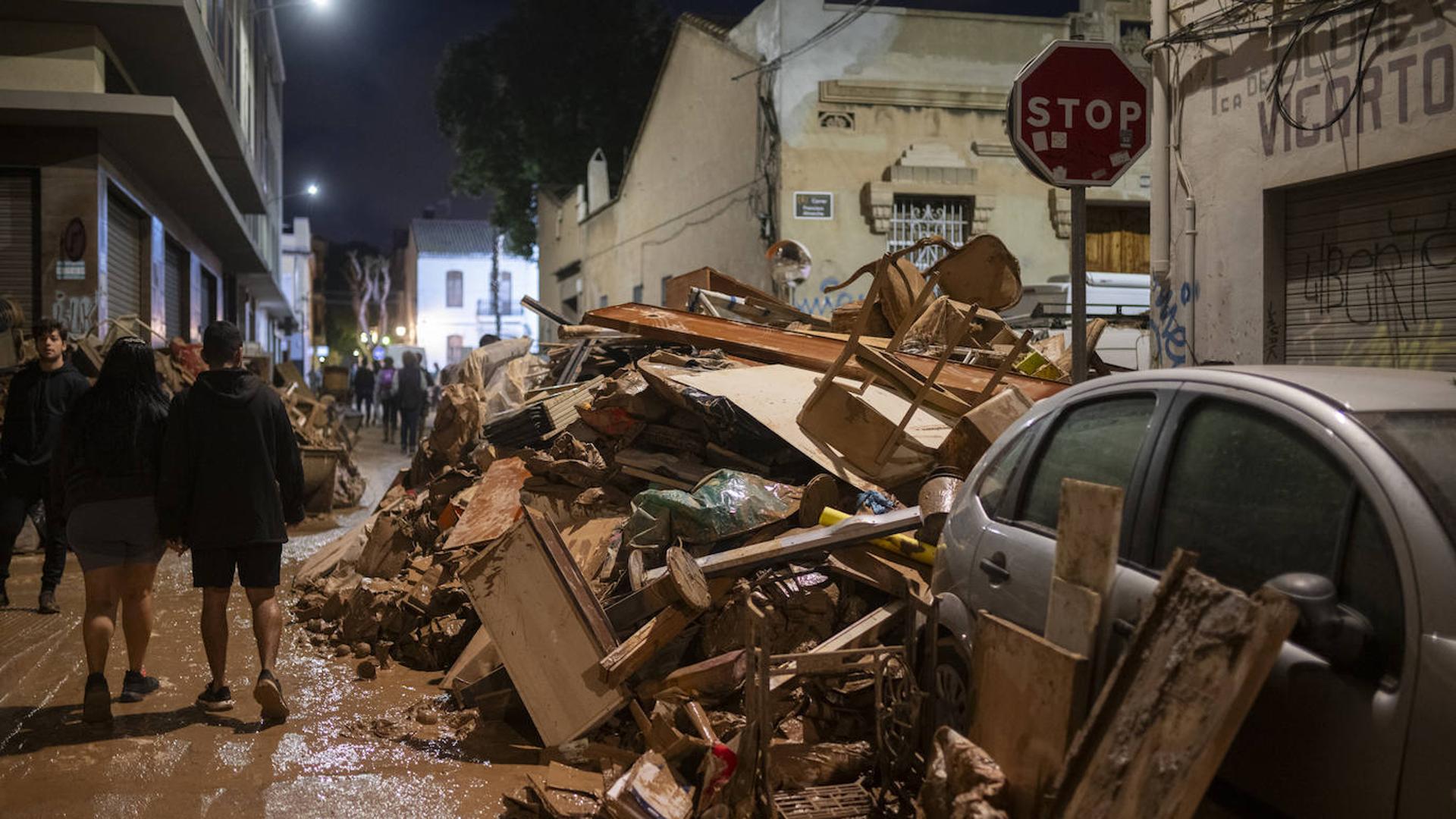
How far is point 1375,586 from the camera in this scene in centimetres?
247

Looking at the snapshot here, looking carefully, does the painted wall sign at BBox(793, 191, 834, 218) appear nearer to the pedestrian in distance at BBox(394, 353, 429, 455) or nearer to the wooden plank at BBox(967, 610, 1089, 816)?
the pedestrian in distance at BBox(394, 353, 429, 455)

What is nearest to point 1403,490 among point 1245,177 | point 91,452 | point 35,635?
point 91,452

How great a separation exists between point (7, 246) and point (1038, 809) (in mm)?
14770

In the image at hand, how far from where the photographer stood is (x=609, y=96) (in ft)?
118

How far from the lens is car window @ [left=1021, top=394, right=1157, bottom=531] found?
333 cm

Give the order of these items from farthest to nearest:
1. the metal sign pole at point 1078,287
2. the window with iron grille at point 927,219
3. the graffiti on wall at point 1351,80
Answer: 1. the window with iron grille at point 927,219
2. the graffiti on wall at point 1351,80
3. the metal sign pole at point 1078,287

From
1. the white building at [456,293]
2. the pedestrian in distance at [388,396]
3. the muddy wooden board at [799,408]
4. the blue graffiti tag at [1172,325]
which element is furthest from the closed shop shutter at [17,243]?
the white building at [456,293]

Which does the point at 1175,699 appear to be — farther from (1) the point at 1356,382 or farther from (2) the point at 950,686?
(2) the point at 950,686

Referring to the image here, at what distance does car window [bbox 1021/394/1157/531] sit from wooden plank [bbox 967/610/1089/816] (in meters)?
0.48

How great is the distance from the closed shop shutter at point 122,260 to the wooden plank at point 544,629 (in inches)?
464

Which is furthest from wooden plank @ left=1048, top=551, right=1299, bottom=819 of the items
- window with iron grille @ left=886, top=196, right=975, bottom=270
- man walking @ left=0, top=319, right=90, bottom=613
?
window with iron grille @ left=886, top=196, right=975, bottom=270

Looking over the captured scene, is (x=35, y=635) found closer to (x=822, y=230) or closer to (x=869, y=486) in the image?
(x=869, y=486)

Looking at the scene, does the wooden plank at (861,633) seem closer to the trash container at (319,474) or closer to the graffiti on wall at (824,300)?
the trash container at (319,474)

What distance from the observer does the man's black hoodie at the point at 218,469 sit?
5.28 m
